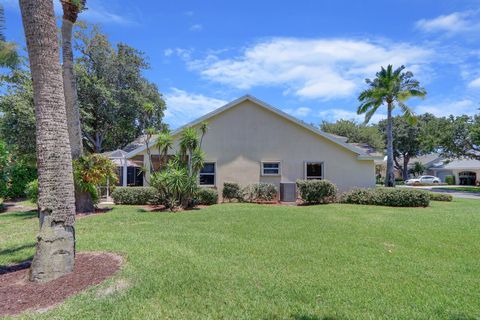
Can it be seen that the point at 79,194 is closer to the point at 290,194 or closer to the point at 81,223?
the point at 81,223

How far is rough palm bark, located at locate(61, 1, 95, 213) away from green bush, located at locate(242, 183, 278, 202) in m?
7.87

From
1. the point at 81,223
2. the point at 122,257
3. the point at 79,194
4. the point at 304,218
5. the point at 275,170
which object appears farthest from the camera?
the point at 275,170

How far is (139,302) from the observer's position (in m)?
4.67

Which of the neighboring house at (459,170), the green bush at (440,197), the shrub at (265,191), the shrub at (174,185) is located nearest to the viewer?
the shrub at (174,185)

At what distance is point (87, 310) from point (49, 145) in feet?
9.19

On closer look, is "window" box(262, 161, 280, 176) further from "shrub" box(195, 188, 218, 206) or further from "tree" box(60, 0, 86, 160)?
"tree" box(60, 0, 86, 160)

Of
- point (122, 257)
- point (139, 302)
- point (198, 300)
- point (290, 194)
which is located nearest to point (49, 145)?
point (122, 257)

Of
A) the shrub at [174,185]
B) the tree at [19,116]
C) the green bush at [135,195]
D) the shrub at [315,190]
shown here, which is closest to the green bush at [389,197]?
the shrub at [315,190]

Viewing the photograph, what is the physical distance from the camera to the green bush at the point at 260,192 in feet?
57.4

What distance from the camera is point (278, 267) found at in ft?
20.5

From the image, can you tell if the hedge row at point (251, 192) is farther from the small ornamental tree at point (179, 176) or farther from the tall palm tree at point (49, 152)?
the tall palm tree at point (49, 152)

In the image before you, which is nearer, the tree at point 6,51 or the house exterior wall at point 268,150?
the tree at point 6,51

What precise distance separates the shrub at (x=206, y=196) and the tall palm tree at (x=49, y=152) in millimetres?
10645

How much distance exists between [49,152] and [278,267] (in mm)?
4590
